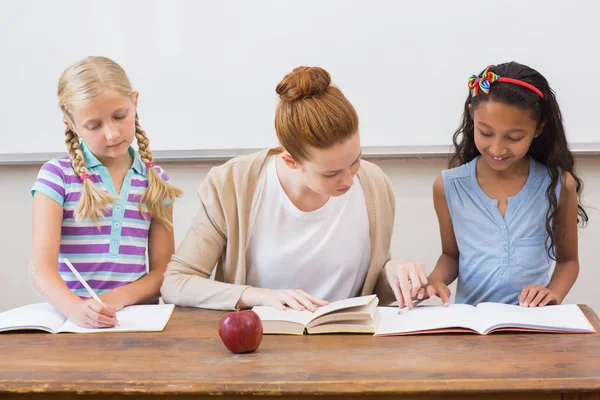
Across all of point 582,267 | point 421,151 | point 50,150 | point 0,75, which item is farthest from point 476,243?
point 0,75

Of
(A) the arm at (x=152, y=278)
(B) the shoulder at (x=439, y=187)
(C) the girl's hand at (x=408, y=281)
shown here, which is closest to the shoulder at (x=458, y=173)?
(B) the shoulder at (x=439, y=187)

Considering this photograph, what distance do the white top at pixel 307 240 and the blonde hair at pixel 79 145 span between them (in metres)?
0.27

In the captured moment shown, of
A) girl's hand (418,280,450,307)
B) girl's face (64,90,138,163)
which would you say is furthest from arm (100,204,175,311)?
girl's hand (418,280,450,307)

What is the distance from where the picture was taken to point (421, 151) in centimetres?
276

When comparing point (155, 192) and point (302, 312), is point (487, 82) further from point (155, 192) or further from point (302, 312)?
point (155, 192)

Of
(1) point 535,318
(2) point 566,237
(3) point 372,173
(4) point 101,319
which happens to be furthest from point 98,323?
(2) point 566,237

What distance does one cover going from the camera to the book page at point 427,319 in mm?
1536

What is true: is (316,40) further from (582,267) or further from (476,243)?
(582,267)

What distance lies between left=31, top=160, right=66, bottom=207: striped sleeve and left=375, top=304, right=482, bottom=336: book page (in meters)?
0.85

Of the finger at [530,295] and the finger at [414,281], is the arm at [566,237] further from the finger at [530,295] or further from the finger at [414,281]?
the finger at [414,281]

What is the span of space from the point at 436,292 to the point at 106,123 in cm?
92

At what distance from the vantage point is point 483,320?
157 centimetres

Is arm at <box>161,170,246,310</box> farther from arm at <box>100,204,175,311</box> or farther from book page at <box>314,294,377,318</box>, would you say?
book page at <box>314,294,377,318</box>

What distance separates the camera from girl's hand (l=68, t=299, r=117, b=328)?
1640mm
